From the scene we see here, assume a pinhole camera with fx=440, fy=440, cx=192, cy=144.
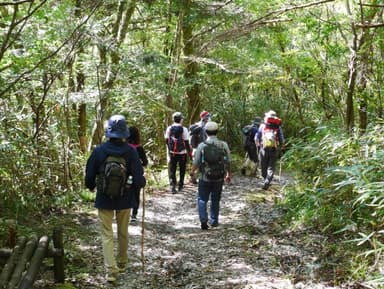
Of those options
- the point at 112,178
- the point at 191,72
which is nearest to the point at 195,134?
the point at 191,72

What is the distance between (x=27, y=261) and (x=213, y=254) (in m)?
2.94

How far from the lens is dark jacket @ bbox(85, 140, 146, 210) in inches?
212

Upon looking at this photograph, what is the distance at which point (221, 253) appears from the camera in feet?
21.8

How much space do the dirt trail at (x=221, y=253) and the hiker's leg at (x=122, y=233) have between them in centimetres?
18

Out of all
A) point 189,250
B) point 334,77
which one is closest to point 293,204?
point 189,250

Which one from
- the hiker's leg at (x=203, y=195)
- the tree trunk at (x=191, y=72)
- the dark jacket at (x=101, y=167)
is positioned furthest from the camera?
the tree trunk at (x=191, y=72)

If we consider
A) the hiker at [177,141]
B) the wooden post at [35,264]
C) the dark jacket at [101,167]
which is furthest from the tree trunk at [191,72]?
the wooden post at [35,264]

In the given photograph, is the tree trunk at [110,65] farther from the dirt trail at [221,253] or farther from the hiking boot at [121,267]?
the hiking boot at [121,267]

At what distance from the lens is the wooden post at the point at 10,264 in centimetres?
416

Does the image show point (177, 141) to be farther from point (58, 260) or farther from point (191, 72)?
point (58, 260)

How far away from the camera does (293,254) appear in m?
6.21

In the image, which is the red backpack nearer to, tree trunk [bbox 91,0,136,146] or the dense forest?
the dense forest

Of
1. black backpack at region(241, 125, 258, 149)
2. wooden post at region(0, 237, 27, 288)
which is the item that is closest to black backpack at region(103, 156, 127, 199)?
wooden post at region(0, 237, 27, 288)

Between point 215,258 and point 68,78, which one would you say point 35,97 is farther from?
point 215,258
